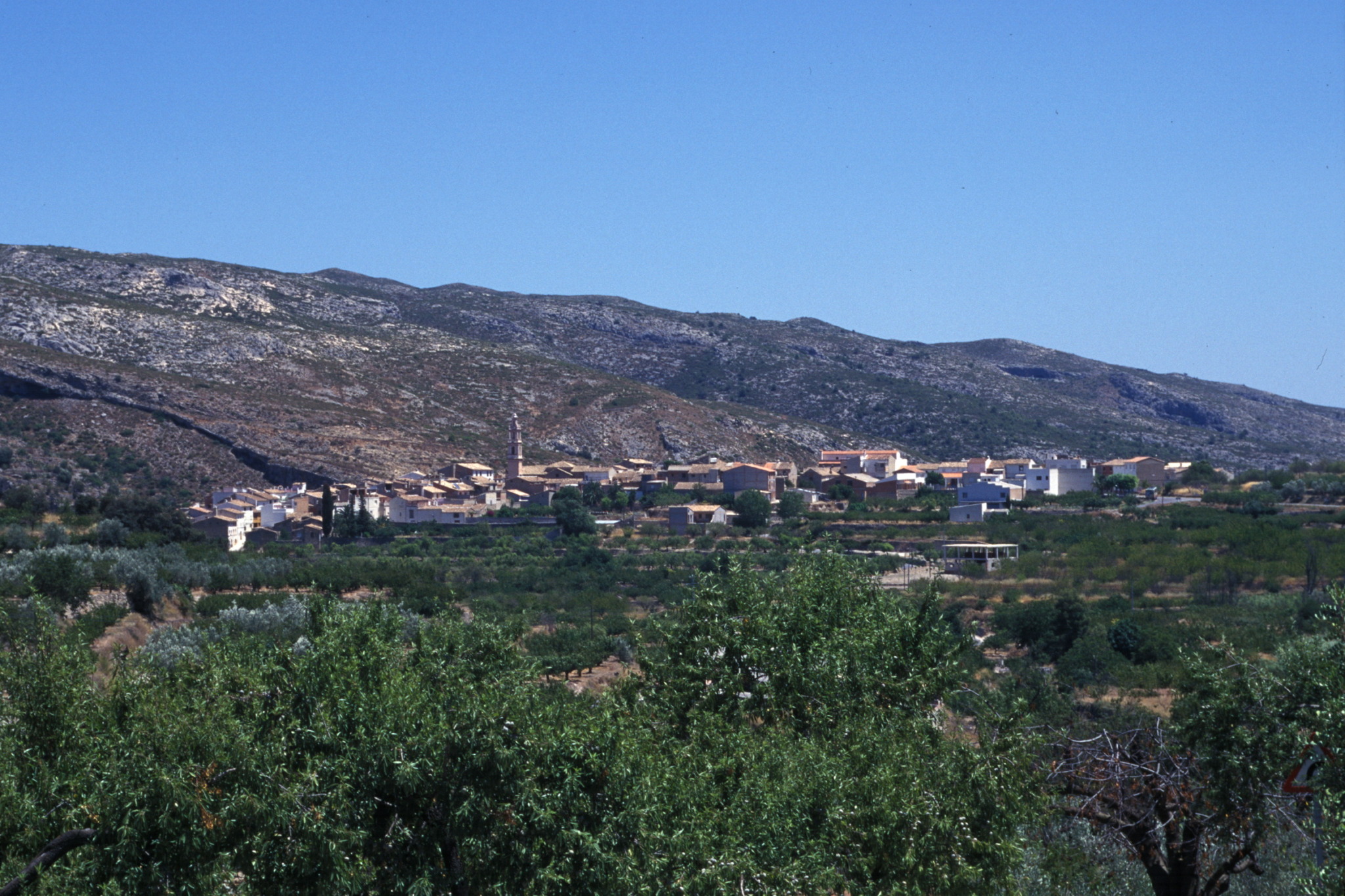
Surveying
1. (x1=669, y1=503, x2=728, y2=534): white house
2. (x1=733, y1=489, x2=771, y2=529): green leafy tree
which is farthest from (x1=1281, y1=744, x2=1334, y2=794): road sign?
(x1=733, y1=489, x2=771, y2=529): green leafy tree

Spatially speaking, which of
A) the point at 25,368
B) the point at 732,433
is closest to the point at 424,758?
the point at 25,368

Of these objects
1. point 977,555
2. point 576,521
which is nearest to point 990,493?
point 977,555

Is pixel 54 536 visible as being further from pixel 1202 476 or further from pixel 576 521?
pixel 1202 476

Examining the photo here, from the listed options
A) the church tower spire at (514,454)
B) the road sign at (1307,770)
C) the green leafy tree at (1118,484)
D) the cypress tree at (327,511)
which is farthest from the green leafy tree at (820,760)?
the green leafy tree at (1118,484)

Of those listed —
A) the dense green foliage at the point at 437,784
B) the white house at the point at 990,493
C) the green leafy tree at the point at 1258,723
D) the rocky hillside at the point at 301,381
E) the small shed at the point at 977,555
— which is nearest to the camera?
the dense green foliage at the point at 437,784

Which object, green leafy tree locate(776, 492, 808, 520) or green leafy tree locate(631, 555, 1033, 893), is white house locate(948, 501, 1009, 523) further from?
green leafy tree locate(631, 555, 1033, 893)

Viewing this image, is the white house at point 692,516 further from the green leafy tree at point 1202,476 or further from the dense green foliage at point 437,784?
the dense green foliage at point 437,784

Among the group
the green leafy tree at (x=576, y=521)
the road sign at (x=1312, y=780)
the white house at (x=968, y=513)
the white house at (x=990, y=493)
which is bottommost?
the green leafy tree at (x=576, y=521)

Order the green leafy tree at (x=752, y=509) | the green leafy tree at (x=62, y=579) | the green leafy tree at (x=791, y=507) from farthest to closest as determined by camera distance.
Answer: the green leafy tree at (x=791, y=507) < the green leafy tree at (x=752, y=509) < the green leafy tree at (x=62, y=579)
